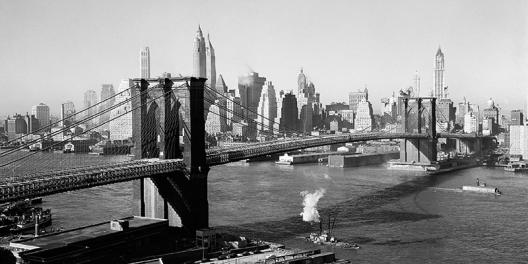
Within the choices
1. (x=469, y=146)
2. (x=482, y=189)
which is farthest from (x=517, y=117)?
(x=482, y=189)

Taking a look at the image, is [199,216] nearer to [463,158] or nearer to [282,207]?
[282,207]

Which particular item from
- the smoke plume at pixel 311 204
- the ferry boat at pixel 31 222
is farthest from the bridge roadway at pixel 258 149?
the ferry boat at pixel 31 222

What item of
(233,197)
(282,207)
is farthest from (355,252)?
(233,197)

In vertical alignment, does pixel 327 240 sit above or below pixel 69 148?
below

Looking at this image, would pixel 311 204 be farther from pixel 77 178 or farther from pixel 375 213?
pixel 77 178

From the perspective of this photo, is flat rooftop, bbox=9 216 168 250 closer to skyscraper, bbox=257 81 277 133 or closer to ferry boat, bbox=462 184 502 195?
ferry boat, bbox=462 184 502 195

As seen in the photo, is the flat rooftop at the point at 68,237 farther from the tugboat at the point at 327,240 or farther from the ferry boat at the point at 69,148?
the ferry boat at the point at 69,148
